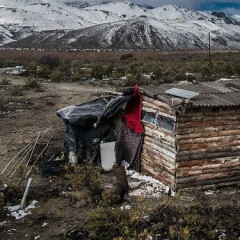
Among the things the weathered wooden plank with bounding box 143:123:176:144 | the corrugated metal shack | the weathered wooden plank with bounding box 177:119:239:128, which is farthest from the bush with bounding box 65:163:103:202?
the weathered wooden plank with bounding box 177:119:239:128

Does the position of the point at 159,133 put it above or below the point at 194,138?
below

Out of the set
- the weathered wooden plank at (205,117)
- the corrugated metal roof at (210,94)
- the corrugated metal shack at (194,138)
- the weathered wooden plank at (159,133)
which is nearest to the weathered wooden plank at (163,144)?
the corrugated metal shack at (194,138)

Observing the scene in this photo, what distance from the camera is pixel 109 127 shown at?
12492mm

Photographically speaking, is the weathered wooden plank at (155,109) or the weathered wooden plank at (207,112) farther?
the weathered wooden plank at (155,109)

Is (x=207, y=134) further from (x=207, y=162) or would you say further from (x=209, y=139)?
(x=207, y=162)

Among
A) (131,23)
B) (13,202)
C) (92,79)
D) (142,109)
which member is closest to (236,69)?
(92,79)

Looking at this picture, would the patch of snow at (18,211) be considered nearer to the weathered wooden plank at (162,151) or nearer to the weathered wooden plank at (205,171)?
the weathered wooden plank at (162,151)

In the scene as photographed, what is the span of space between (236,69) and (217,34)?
159180 mm

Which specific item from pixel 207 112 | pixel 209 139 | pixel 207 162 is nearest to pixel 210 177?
pixel 207 162

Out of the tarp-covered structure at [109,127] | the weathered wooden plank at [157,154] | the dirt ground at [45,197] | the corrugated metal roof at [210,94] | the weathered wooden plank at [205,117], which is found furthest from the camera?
Result: the tarp-covered structure at [109,127]

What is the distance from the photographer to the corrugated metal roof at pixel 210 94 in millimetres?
10109

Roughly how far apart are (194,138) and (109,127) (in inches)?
121

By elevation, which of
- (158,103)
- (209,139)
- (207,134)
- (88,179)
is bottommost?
(88,179)

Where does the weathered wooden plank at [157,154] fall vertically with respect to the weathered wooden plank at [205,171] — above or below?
above
